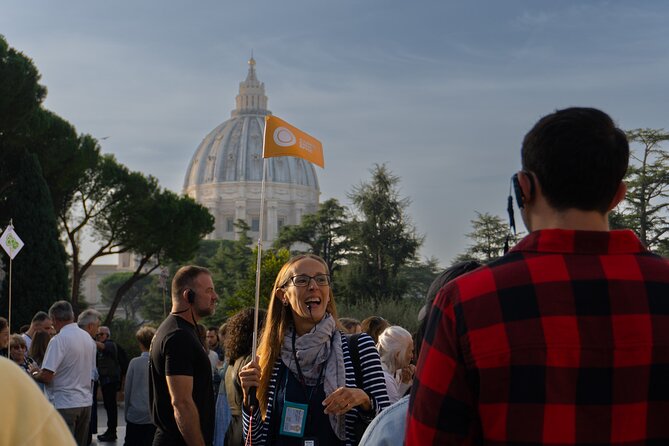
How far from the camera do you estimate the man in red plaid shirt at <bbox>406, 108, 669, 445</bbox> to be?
5.68ft

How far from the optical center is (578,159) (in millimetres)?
1853

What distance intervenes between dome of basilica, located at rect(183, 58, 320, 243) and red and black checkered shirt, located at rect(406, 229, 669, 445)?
376 feet

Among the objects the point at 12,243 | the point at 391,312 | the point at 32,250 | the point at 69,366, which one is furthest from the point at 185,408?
the point at 391,312

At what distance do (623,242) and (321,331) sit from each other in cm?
158

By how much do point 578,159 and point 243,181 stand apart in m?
119

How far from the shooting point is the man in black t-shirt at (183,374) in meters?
3.89

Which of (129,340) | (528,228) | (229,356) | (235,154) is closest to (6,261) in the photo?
(129,340)

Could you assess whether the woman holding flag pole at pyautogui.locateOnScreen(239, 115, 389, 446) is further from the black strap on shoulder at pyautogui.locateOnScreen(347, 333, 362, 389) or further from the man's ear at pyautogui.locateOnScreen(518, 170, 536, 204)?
the man's ear at pyautogui.locateOnScreen(518, 170, 536, 204)

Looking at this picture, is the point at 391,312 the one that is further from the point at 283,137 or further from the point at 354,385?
the point at 354,385

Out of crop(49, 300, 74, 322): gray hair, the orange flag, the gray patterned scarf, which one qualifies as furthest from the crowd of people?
crop(49, 300, 74, 322): gray hair

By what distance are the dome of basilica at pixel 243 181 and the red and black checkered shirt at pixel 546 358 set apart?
114740mm

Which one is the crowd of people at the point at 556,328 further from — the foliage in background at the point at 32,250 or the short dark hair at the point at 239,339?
the foliage in background at the point at 32,250

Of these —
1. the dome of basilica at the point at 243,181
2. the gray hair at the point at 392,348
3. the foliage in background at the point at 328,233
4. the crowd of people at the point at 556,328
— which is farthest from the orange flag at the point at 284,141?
the dome of basilica at the point at 243,181

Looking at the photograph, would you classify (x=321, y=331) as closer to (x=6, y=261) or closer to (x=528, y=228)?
(x=528, y=228)
